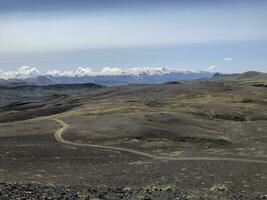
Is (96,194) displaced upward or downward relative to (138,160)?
upward

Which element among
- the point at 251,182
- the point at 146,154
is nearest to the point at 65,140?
the point at 146,154

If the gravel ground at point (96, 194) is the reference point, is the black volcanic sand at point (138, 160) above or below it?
below

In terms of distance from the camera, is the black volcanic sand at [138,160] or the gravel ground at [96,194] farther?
the black volcanic sand at [138,160]

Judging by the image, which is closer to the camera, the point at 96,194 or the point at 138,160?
the point at 96,194

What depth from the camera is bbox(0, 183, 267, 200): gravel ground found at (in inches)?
1058

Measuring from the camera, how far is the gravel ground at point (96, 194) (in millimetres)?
26875

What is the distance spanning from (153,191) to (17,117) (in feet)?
383

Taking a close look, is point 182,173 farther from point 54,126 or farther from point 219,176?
point 54,126

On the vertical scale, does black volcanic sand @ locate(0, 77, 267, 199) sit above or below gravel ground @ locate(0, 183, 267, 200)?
below

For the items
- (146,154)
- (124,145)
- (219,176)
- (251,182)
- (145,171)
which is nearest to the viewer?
(251,182)

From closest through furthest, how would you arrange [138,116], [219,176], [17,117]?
[219,176], [138,116], [17,117]

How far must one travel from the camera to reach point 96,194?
28.3 metres

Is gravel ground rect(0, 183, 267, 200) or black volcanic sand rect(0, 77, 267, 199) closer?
gravel ground rect(0, 183, 267, 200)

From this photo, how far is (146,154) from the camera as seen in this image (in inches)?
2263
